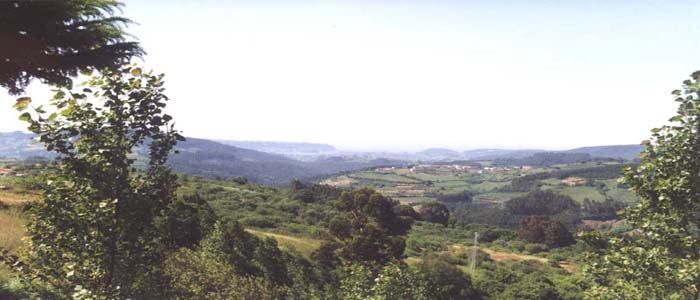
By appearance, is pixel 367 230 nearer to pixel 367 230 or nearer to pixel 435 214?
pixel 367 230

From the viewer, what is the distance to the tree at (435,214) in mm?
115250

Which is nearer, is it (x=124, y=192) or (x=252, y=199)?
(x=124, y=192)

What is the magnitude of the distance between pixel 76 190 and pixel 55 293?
2.09 metres

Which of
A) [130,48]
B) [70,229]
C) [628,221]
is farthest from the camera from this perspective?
[628,221]

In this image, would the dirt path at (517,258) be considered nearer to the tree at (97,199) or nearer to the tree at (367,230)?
the tree at (367,230)

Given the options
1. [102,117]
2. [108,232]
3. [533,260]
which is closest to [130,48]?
[102,117]

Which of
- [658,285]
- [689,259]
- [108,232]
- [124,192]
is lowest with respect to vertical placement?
[658,285]

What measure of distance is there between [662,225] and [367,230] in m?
24.7

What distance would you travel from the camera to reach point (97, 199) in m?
6.11

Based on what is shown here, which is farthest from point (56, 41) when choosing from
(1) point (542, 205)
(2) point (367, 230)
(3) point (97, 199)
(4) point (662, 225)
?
(1) point (542, 205)

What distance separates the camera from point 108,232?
6.07 metres

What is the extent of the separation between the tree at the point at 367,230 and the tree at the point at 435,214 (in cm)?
8026

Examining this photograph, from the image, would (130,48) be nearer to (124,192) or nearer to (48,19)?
(48,19)

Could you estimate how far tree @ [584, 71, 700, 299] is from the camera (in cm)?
835
